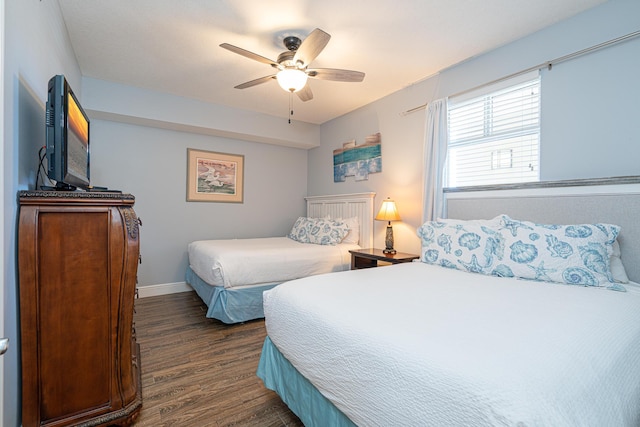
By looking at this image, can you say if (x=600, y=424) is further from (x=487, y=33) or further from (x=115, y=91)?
(x=115, y=91)

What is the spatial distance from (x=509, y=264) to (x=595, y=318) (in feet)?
2.60

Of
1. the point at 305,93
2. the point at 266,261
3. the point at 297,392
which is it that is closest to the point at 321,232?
the point at 266,261

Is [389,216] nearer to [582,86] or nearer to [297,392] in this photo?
[582,86]

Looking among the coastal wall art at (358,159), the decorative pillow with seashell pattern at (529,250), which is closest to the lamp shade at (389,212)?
the coastal wall art at (358,159)

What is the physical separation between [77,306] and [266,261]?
1.69 metres

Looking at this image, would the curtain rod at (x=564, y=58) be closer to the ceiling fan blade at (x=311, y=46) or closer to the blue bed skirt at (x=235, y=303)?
the ceiling fan blade at (x=311, y=46)

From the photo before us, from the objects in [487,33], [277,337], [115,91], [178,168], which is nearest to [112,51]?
[115,91]

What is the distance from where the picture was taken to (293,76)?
2250 millimetres

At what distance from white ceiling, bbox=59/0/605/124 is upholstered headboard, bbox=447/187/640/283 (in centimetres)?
131

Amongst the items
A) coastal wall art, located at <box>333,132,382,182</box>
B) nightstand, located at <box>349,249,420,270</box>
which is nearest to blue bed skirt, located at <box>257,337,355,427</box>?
nightstand, located at <box>349,249,420,270</box>

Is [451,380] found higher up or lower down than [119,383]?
higher up

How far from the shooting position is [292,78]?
2258mm

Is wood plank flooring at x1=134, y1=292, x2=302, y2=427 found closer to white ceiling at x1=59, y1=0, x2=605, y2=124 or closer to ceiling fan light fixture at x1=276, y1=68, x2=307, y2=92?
ceiling fan light fixture at x1=276, y1=68, x2=307, y2=92

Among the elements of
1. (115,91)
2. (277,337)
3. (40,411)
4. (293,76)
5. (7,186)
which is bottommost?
(40,411)
